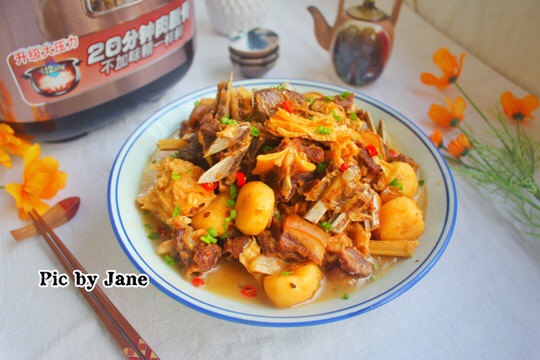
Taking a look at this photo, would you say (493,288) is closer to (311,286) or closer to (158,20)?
(311,286)

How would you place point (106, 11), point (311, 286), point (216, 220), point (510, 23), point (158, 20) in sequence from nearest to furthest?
point (311, 286), point (216, 220), point (106, 11), point (158, 20), point (510, 23)

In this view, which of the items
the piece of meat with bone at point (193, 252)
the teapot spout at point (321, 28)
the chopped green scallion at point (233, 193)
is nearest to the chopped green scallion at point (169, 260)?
the piece of meat with bone at point (193, 252)

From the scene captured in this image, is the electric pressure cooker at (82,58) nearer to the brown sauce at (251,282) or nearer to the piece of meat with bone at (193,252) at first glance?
the brown sauce at (251,282)

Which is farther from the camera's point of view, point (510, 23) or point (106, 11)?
point (510, 23)

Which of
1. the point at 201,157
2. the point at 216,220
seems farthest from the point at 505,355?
the point at 201,157

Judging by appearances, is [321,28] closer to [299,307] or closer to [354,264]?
[354,264]

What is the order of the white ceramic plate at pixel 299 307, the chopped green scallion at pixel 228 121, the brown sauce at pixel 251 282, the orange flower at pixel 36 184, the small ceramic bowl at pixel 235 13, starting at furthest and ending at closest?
the small ceramic bowl at pixel 235 13, the orange flower at pixel 36 184, the chopped green scallion at pixel 228 121, the brown sauce at pixel 251 282, the white ceramic plate at pixel 299 307

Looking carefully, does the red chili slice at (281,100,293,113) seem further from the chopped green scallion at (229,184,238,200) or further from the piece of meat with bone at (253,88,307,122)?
the chopped green scallion at (229,184,238,200)

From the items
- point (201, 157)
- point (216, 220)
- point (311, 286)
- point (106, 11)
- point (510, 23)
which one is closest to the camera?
point (311, 286)
